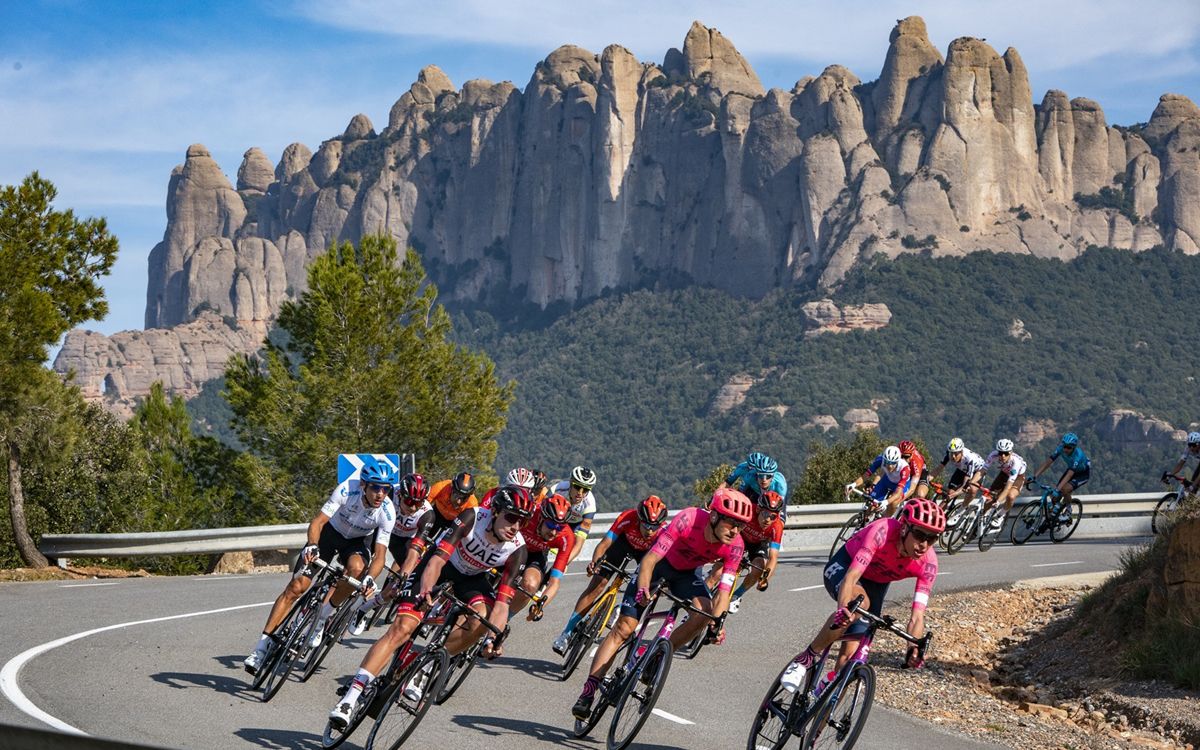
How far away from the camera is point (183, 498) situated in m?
39.4

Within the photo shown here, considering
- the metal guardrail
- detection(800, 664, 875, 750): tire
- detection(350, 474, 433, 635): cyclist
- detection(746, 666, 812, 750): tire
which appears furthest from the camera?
the metal guardrail

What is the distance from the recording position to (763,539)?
13.8 metres

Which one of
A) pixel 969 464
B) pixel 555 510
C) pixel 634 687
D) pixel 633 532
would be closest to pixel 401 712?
pixel 634 687

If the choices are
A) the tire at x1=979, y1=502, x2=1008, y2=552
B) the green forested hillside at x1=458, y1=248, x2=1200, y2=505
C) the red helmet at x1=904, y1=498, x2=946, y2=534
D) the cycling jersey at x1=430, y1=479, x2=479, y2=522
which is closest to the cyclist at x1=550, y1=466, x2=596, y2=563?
the cycling jersey at x1=430, y1=479, x2=479, y2=522

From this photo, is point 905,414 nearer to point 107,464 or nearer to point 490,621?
point 107,464

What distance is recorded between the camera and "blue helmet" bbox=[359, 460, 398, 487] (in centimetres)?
1038

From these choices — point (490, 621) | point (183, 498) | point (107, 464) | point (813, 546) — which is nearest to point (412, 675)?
point (490, 621)

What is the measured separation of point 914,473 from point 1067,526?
297 inches

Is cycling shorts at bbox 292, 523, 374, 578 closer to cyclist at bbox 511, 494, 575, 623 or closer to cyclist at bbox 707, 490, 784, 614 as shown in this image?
cyclist at bbox 511, 494, 575, 623

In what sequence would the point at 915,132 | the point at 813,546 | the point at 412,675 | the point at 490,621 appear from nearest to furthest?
1. the point at 412,675
2. the point at 490,621
3. the point at 813,546
4. the point at 915,132

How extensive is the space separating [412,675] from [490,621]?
97 centimetres

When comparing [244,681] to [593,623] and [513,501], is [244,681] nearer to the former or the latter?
[593,623]

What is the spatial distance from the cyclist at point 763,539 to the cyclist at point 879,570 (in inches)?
114

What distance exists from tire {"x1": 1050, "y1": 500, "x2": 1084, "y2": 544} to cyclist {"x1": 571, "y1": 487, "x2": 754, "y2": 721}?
56.0 feet
